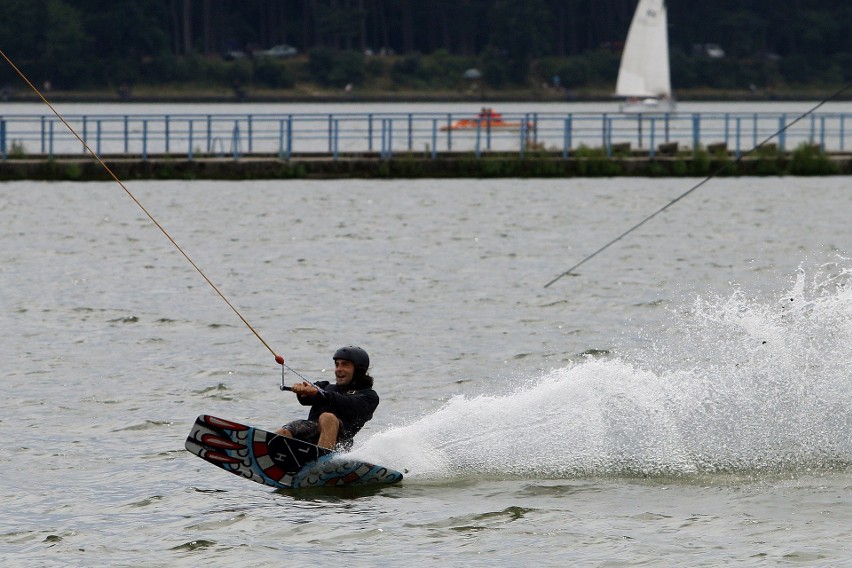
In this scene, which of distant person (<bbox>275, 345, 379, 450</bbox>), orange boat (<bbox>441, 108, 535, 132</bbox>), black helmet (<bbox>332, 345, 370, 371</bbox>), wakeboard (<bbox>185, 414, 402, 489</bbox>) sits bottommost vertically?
wakeboard (<bbox>185, 414, 402, 489</bbox>)

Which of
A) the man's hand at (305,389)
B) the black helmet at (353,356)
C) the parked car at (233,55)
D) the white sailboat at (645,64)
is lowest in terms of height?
the man's hand at (305,389)

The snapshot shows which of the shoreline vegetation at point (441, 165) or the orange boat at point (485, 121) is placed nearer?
the shoreline vegetation at point (441, 165)

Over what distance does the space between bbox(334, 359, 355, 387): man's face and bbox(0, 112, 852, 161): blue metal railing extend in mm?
25675

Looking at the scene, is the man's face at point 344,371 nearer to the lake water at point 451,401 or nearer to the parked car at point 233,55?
the lake water at point 451,401

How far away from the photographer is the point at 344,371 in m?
12.1

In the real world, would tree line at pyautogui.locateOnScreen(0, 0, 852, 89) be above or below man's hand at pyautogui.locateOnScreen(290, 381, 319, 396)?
above

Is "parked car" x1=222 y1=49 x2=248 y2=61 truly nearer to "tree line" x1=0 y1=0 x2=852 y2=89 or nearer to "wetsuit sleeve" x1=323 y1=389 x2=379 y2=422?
"tree line" x1=0 y1=0 x2=852 y2=89

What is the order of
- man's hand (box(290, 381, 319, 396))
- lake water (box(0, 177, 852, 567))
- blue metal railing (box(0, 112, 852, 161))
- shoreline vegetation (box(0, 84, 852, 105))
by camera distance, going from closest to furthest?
lake water (box(0, 177, 852, 567))
man's hand (box(290, 381, 319, 396))
blue metal railing (box(0, 112, 852, 161))
shoreline vegetation (box(0, 84, 852, 105))

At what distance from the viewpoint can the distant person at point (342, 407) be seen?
11969mm

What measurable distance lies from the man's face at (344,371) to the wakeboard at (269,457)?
55cm

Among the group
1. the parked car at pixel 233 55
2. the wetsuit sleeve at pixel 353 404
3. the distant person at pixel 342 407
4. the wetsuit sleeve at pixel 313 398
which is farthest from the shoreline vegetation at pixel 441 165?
the parked car at pixel 233 55

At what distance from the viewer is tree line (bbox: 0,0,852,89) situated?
11544cm

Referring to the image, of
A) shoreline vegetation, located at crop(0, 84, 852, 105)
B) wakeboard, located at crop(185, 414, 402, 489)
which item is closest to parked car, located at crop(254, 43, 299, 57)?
shoreline vegetation, located at crop(0, 84, 852, 105)

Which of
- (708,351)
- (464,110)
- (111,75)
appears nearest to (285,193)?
(708,351)
